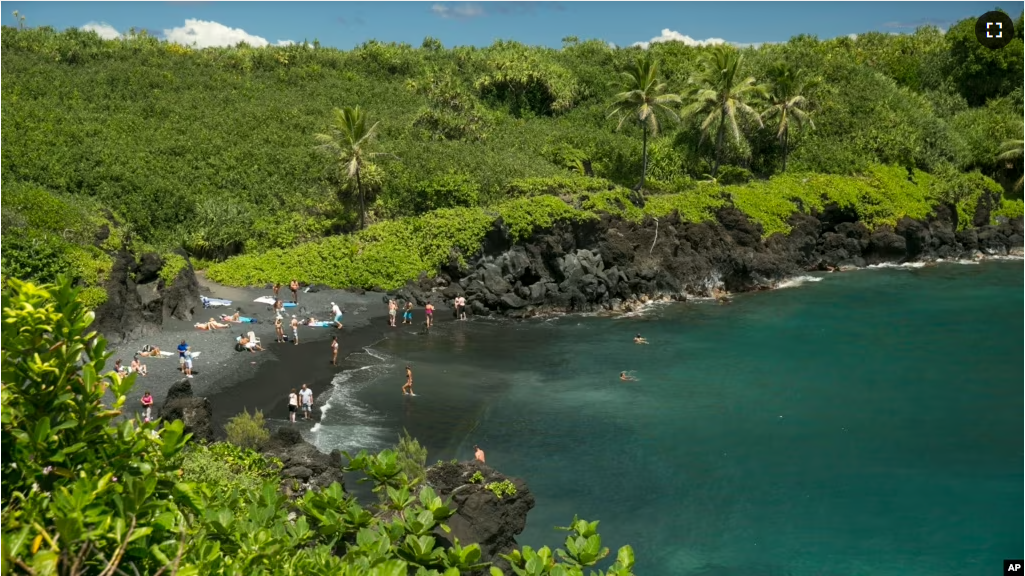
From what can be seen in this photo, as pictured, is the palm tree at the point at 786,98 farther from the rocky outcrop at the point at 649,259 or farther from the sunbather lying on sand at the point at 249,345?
the sunbather lying on sand at the point at 249,345

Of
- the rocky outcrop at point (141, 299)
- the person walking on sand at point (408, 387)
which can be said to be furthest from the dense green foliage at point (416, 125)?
the person walking on sand at point (408, 387)

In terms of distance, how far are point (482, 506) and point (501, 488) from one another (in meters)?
0.92

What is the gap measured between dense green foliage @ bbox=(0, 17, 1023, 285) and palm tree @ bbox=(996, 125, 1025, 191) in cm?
63

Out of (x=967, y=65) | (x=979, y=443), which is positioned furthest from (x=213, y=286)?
(x=967, y=65)

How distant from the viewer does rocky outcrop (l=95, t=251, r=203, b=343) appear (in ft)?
132

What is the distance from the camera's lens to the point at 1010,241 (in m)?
65.8

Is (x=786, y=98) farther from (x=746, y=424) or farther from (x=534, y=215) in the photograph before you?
(x=746, y=424)

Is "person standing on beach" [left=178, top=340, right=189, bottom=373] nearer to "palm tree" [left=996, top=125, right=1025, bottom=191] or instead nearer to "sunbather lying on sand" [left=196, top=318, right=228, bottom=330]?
"sunbather lying on sand" [left=196, top=318, right=228, bottom=330]

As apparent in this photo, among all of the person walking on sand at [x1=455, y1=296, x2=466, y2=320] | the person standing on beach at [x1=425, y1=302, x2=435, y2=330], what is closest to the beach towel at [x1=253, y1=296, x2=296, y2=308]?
the person standing on beach at [x1=425, y1=302, x2=435, y2=330]

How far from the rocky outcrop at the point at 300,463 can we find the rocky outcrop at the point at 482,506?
9.78ft

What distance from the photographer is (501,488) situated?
24375mm

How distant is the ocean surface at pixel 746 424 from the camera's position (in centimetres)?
2605

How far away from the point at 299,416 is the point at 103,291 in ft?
40.2

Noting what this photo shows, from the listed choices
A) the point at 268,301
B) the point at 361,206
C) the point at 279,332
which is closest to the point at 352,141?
the point at 361,206
